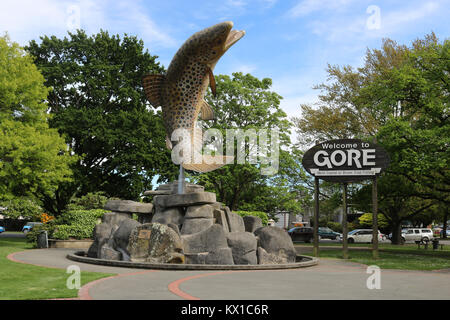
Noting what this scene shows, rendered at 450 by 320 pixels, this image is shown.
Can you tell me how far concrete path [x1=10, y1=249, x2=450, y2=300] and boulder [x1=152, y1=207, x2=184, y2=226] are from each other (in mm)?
4291

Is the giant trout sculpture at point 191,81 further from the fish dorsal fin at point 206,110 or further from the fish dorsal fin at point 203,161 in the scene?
the fish dorsal fin at point 206,110

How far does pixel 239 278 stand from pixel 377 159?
12.1m

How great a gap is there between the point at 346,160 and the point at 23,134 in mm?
16244

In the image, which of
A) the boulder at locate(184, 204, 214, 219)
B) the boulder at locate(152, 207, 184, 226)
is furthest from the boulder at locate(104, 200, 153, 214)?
the boulder at locate(184, 204, 214, 219)

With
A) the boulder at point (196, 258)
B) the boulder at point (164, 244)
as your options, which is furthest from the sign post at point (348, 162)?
the boulder at point (164, 244)

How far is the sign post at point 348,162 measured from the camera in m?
21.1

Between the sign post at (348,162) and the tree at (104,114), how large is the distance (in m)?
13.8

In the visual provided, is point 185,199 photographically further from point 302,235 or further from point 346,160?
point 302,235

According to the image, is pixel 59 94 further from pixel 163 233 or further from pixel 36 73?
pixel 163 233

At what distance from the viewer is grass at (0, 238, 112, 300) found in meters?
8.20

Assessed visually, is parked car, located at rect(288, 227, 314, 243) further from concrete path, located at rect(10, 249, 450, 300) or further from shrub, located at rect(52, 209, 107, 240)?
concrete path, located at rect(10, 249, 450, 300)

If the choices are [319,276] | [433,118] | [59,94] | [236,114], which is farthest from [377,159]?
[59,94]

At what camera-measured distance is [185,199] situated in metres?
17.2

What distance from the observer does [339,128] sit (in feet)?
119
